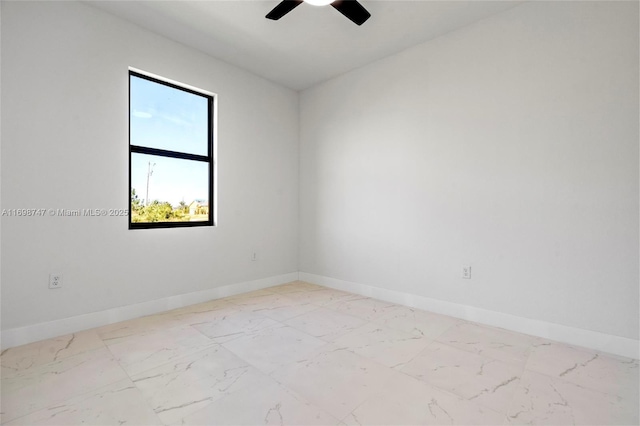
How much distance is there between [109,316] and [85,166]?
4.46ft

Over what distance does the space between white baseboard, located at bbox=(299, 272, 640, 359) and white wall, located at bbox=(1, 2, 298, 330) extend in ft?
6.17

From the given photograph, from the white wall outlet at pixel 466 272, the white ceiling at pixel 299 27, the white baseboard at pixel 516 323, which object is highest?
the white ceiling at pixel 299 27

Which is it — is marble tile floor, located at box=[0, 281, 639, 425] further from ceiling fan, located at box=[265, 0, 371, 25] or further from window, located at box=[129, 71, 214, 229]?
ceiling fan, located at box=[265, 0, 371, 25]

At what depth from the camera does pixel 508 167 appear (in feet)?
9.09

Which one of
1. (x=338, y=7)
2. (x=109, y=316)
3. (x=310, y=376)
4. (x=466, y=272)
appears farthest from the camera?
(x=466, y=272)

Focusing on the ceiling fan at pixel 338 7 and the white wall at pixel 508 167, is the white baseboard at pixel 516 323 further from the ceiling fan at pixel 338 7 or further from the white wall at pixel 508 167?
the ceiling fan at pixel 338 7

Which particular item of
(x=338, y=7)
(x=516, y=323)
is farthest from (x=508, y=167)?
(x=338, y=7)

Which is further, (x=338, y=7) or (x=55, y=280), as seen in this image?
(x=55, y=280)

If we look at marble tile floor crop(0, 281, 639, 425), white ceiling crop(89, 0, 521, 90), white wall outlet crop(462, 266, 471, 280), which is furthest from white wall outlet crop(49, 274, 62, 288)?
white wall outlet crop(462, 266, 471, 280)

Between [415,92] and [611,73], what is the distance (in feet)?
5.17

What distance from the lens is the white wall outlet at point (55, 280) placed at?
2.53 m

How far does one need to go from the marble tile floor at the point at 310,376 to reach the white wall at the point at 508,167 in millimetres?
546

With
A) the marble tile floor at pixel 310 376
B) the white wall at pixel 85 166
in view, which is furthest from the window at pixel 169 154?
the marble tile floor at pixel 310 376

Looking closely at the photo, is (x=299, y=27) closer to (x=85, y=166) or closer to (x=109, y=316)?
(x=85, y=166)
